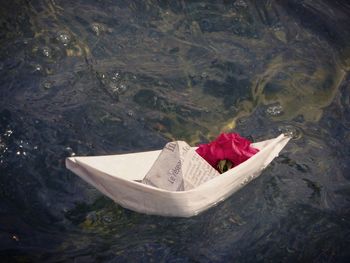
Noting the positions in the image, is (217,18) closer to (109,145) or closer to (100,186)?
(109,145)

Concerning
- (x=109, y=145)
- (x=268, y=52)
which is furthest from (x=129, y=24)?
(x=109, y=145)

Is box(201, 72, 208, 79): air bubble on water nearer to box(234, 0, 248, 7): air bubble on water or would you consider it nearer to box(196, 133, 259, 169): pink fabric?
box(234, 0, 248, 7): air bubble on water

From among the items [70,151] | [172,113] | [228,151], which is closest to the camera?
[228,151]

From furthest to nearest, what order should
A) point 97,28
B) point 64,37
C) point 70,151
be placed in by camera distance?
point 97,28 → point 64,37 → point 70,151

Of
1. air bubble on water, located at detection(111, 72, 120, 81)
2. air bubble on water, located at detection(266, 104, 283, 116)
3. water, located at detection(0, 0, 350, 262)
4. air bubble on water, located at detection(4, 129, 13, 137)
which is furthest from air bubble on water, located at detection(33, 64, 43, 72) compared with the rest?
air bubble on water, located at detection(266, 104, 283, 116)

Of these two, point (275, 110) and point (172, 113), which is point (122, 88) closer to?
point (172, 113)

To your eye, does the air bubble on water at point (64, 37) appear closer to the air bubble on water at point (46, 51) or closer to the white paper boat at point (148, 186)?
the air bubble on water at point (46, 51)

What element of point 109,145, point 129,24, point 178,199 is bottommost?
point 109,145

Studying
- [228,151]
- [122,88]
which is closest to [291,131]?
[228,151]
